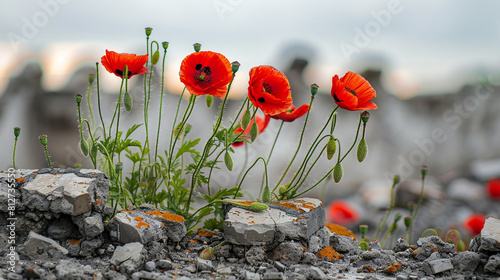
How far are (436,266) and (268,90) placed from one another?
93 centimetres

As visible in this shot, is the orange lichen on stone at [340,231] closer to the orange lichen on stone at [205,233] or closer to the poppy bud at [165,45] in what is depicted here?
the orange lichen on stone at [205,233]

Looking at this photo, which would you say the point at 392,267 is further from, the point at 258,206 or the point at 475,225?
the point at 475,225

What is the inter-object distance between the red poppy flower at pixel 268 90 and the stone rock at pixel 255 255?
1.72ft

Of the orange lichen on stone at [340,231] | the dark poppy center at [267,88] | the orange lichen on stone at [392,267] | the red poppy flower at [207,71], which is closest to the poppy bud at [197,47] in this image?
the red poppy flower at [207,71]

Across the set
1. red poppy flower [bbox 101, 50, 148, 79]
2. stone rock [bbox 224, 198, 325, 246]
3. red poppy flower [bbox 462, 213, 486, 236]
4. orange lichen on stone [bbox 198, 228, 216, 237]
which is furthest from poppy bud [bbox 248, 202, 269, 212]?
red poppy flower [bbox 462, 213, 486, 236]

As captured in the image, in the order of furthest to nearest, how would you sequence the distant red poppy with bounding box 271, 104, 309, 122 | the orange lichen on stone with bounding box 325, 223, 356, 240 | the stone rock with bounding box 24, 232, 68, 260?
the orange lichen on stone with bounding box 325, 223, 356, 240, the distant red poppy with bounding box 271, 104, 309, 122, the stone rock with bounding box 24, 232, 68, 260

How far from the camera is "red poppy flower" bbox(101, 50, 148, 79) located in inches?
84.0

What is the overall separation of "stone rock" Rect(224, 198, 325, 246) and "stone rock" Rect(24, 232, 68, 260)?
23.9 inches

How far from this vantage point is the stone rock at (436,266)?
192 centimetres

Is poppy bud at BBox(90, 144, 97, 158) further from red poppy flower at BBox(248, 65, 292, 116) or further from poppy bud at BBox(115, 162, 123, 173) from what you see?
red poppy flower at BBox(248, 65, 292, 116)

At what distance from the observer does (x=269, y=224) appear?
6.49ft

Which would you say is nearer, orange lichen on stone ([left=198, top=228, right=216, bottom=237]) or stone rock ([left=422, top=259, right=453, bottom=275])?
stone rock ([left=422, top=259, right=453, bottom=275])

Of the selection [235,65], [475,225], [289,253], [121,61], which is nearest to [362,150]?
[289,253]

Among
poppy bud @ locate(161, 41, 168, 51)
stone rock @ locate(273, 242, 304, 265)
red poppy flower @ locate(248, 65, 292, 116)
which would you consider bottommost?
stone rock @ locate(273, 242, 304, 265)
